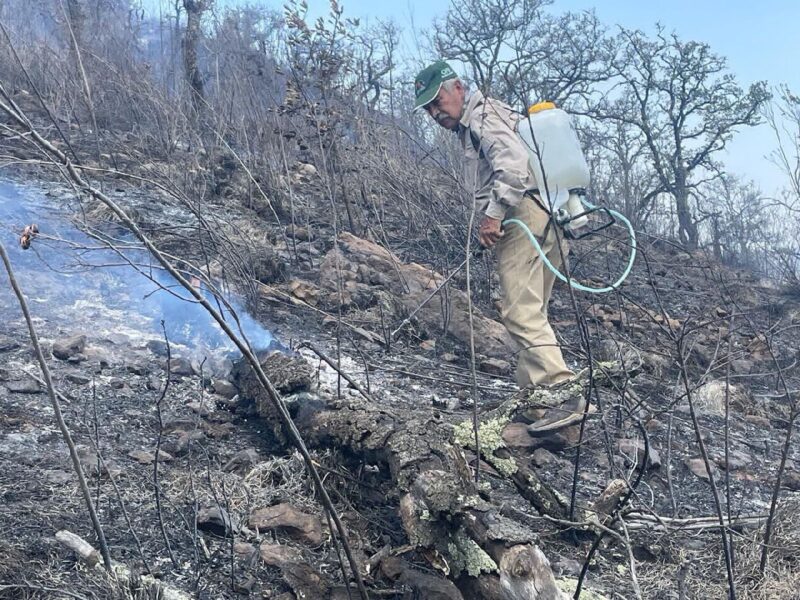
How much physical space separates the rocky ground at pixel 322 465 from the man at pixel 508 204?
0.34 m

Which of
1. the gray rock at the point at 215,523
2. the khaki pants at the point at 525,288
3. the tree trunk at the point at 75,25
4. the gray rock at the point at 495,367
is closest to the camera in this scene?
the gray rock at the point at 215,523

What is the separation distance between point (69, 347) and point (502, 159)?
6.97 feet

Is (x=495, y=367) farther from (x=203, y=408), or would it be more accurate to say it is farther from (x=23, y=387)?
(x=23, y=387)

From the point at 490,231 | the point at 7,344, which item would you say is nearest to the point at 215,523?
the point at 7,344

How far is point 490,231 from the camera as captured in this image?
372 centimetres

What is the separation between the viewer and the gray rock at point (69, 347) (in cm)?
339

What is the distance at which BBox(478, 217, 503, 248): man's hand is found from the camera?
12.2 feet

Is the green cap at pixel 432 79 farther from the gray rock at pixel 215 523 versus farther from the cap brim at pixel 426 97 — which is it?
the gray rock at pixel 215 523

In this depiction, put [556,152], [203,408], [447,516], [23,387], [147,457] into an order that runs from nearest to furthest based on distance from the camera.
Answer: [447,516] < [147,457] < [23,387] < [203,408] < [556,152]

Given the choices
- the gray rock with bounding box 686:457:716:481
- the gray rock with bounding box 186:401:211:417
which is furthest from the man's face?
the gray rock with bounding box 686:457:716:481

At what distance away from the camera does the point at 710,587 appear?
228 centimetres

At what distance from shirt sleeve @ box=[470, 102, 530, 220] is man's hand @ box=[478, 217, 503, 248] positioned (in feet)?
0.09

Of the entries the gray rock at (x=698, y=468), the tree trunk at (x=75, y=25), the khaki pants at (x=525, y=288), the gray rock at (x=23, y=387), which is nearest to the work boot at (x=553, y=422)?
the khaki pants at (x=525, y=288)

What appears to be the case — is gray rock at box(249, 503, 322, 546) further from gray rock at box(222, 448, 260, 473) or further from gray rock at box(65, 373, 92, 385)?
gray rock at box(65, 373, 92, 385)
